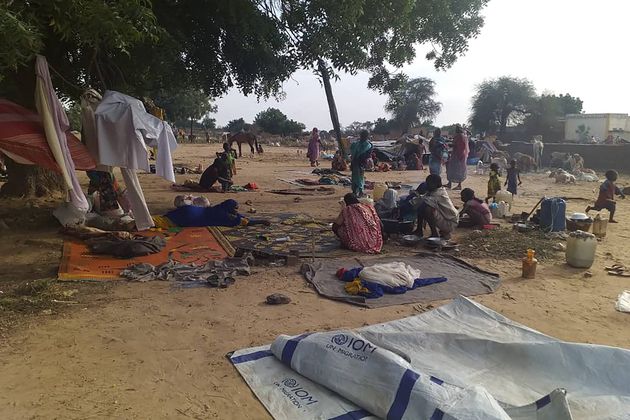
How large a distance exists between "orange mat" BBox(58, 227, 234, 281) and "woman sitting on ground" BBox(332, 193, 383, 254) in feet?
5.22

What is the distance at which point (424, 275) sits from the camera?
5516 mm

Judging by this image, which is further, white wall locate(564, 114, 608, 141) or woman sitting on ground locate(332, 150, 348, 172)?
white wall locate(564, 114, 608, 141)

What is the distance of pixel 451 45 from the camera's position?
10719 mm

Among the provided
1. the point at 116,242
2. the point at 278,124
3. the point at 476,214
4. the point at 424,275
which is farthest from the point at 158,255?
the point at 278,124

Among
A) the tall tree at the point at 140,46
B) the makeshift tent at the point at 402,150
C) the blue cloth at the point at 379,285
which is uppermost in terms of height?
the tall tree at the point at 140,46

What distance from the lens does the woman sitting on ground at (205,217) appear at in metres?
7.88

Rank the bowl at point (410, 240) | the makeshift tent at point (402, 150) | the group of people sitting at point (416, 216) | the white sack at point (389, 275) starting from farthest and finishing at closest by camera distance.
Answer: the makeshift tent at point (402, 150)
the bowl at point (410, 240)
the group of people sitting at point (416, 216)
the white sack at point (389, 275)

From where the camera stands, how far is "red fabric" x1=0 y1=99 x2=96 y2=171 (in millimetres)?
4871

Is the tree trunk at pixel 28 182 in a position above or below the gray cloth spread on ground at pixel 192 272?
above

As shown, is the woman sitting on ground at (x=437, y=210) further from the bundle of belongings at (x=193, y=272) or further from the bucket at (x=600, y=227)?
the bundle of belongings at (x=193, y=272)

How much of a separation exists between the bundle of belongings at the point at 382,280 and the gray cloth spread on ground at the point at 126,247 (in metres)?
2.51

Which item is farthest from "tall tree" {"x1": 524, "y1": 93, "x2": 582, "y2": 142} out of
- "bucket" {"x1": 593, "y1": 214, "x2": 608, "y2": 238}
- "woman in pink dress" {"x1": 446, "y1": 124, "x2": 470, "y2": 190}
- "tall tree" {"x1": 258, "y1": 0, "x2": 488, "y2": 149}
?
"bucket" {"x1": 593, "y1": 214, "x2": 608, "y2": 238}

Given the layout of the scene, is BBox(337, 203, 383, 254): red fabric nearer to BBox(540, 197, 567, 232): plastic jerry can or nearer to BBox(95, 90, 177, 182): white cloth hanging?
BBox(95, 90, 177, 182): white cloth hanging

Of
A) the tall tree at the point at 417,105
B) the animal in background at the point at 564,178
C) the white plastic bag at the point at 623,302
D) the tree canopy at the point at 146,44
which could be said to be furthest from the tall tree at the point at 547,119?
the white plastic bag at the point at 623,302
